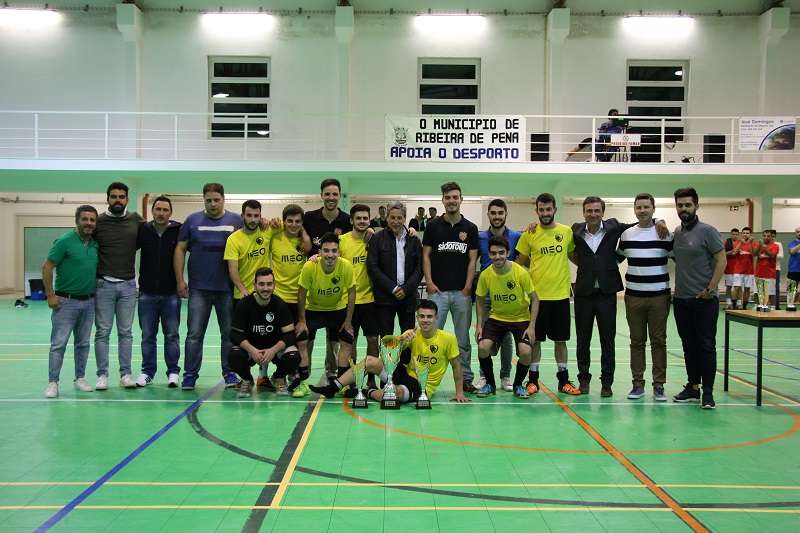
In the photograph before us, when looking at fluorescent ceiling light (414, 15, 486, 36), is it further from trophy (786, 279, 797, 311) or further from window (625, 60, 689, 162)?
trophy (786, 279, 797, 311)

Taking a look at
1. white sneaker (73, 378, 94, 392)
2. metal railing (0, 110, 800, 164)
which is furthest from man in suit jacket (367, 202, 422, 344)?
metal railing (0, 110, 800, 164)

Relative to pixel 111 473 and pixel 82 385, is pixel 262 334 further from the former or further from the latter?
pixel 111 473

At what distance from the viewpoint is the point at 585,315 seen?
277 inches

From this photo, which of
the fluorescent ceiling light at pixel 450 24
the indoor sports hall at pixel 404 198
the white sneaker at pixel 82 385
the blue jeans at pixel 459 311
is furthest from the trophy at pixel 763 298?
the fluorescent ceiling light at pixel 450 24

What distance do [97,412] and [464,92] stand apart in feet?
57.4

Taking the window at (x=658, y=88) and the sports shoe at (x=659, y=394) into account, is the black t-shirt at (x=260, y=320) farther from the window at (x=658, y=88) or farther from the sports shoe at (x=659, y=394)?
the window at (x=658, y=88)

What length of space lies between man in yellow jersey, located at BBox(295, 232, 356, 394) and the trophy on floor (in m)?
0.63

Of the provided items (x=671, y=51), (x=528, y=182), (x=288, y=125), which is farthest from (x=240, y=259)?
(x=671, y=51)

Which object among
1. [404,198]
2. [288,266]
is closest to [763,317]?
[288,266]

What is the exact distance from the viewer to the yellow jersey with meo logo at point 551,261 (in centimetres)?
702

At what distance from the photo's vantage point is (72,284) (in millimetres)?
6898

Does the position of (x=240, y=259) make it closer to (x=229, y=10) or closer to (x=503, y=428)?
(x=503, y=428)

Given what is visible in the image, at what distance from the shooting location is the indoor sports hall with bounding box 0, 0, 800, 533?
4219 mm

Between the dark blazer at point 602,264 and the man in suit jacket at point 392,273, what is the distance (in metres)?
1.78
